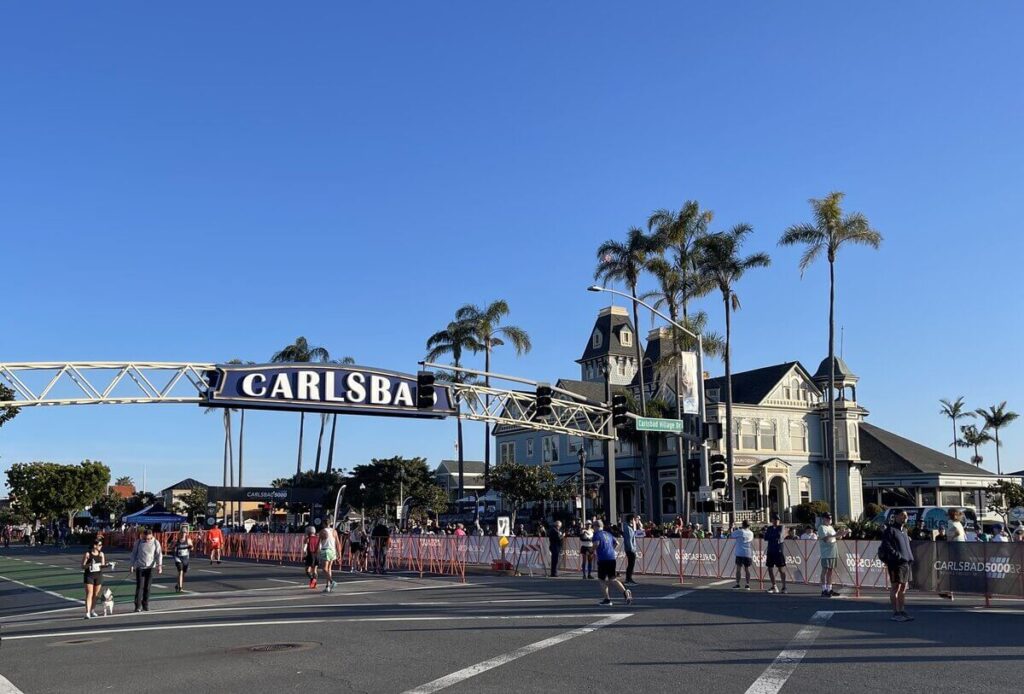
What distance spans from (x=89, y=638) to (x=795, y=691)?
426 inches

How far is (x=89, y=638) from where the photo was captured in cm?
1468

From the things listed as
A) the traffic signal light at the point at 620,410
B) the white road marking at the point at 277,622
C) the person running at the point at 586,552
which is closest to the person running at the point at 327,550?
the white road marking at the point at 277,622

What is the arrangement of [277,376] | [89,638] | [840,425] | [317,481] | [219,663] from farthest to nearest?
1. [317,481]
2. [840,425]
3. [277,376]
4. [89,638]
5. [219,663]

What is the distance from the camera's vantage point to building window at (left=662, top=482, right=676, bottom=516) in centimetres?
6222

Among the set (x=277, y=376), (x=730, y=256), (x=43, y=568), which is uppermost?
(x=730, y=256)

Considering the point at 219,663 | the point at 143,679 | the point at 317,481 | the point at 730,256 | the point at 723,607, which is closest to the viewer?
the point at 143,679

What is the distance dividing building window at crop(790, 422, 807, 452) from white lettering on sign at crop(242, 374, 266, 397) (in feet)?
139

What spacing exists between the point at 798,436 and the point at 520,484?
1960 centimetres

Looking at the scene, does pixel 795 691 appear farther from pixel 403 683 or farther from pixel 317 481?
pixel 317 481

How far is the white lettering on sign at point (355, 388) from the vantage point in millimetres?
29797

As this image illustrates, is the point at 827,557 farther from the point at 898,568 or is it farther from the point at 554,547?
the point at 554,547

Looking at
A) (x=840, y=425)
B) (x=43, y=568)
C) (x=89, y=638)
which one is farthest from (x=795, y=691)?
(x=840, y=425)

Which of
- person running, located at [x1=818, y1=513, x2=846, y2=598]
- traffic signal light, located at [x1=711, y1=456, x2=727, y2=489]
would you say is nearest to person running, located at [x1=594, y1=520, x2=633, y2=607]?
person running, located at [x1=818, y1=513, x2=846, y2=598]

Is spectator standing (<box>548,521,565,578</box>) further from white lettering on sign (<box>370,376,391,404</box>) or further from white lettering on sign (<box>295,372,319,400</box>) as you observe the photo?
white lettering on sign (<box>295,372,319,400</box>)
